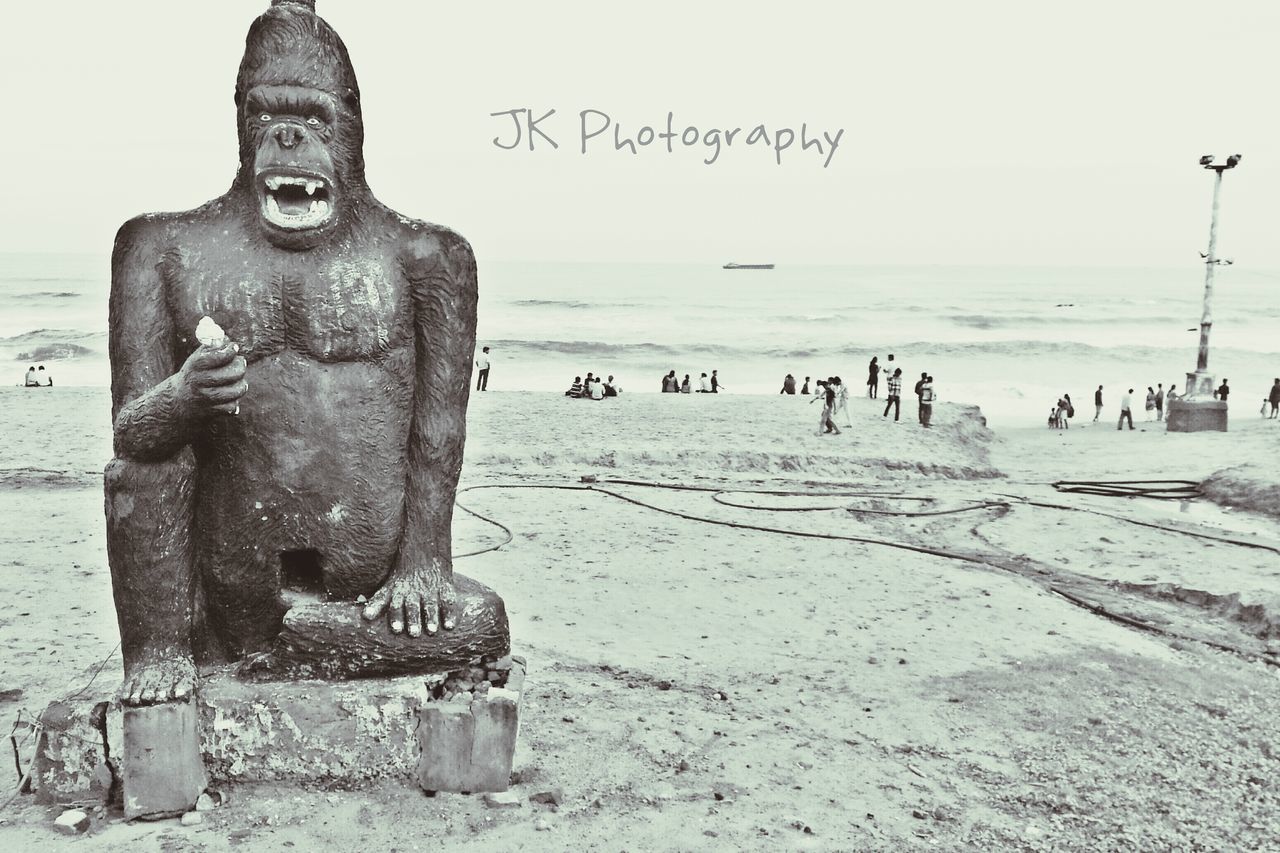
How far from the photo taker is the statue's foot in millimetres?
4000

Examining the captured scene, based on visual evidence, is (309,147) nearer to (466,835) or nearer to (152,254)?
(152,254)

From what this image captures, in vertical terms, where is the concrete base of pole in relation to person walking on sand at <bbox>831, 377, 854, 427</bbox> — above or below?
above

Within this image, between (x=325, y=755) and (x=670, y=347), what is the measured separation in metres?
40.0

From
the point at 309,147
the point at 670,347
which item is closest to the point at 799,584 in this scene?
the point at 309,147

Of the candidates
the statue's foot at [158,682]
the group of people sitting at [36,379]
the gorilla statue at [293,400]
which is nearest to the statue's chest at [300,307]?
the gorilla statue at [293,400]

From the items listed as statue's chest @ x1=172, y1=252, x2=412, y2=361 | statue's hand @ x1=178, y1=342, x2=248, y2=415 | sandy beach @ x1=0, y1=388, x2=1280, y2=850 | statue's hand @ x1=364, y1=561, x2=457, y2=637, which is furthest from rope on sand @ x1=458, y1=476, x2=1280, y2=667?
statue's hand @ x1=178, y1=342, x2=248, y2=415

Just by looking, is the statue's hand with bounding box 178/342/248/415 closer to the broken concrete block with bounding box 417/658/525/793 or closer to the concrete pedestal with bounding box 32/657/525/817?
the concrete pedestal with bounding box 32/657/525/817

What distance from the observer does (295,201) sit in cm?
430

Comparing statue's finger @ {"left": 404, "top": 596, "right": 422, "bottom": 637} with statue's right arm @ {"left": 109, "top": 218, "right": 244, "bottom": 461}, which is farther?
statue's finger @ {"left": 404, "top": 596, "right": 422, "bottom": 637}

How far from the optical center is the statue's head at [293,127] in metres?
4.25

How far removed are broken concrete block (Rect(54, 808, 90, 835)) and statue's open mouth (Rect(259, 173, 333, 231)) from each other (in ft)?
7.35

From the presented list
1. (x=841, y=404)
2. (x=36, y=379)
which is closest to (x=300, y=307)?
(x=841, y=404)

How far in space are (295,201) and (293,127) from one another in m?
0.27

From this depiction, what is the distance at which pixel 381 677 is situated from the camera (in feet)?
14.1
